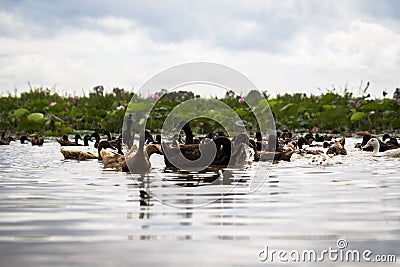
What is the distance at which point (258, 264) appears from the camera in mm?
2420

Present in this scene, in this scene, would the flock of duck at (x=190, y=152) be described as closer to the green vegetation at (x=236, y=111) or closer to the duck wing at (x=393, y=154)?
the duck wing at (x=393, y=154)

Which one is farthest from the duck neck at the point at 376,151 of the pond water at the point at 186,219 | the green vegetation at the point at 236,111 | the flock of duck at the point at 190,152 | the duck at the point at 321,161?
the green vegetation at the point at 236,111

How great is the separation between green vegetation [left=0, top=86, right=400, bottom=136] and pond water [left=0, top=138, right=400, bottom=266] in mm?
11949

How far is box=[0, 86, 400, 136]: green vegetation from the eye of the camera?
58.9 feet

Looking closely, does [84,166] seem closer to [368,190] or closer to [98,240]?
[368,190]

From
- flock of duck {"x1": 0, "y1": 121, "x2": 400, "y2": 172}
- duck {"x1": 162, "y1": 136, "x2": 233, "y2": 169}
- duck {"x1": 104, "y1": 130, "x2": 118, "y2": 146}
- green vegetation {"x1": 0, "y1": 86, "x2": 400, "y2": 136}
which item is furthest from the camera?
green vegetation {"x1": 0, "y1": 86, "x2": 400, "y2": 136}

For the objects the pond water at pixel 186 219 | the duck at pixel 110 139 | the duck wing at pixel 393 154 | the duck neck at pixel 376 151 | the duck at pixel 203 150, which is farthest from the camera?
the duck at pixel 110 139


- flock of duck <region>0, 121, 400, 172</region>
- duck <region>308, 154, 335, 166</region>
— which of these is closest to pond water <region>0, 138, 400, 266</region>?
flock of duck <region>0, 121, 400, 172</region>

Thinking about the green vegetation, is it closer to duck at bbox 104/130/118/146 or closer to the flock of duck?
duck at bbox 104/130/118/146

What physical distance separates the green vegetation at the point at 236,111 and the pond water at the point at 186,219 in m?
11.9

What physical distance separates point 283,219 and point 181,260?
3.44 ft

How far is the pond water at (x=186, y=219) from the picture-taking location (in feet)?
8.42

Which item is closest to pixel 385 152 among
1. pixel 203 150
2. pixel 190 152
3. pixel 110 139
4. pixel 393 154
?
pixel 393 154

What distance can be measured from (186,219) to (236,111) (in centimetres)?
1543
